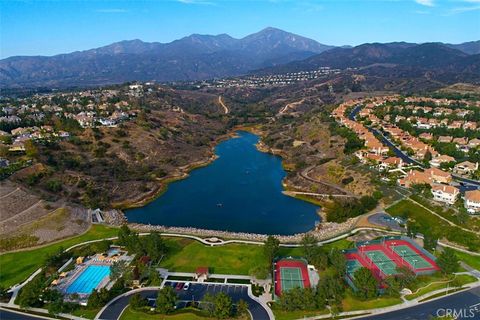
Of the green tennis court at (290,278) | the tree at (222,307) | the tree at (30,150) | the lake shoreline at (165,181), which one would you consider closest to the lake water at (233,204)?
the lake shoreline at (165,181)

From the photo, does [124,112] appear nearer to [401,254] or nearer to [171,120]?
[171,120]

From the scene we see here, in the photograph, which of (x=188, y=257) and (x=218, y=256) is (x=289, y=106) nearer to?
(x=218, y=256)

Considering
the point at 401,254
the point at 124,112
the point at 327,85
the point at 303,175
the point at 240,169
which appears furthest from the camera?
the point at 327,85

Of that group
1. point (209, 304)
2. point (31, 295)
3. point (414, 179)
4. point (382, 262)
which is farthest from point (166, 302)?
point (414, 179)

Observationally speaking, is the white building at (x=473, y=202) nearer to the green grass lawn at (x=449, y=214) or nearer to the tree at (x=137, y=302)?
the green grass lawn at (x=449, y=214)

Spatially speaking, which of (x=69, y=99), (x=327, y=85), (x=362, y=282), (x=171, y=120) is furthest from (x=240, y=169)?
(x=327, y=85)
